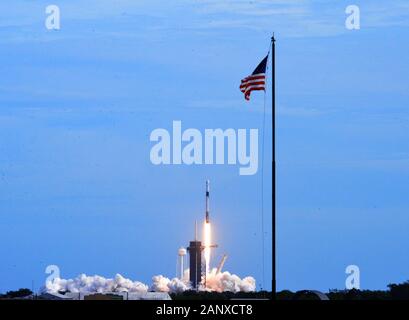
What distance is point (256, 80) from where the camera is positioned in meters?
69.9

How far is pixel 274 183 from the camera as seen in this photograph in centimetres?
6831

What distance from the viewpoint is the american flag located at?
229 feet

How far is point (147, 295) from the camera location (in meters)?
133

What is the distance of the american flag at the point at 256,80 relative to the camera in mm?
69750
